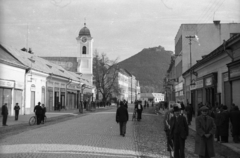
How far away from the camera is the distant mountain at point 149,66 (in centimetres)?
16112

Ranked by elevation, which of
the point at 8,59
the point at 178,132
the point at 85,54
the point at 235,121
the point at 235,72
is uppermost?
the point at 85,54

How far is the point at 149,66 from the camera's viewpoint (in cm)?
17075

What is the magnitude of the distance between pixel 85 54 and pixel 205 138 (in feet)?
254

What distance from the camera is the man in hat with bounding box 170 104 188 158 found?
873 cm

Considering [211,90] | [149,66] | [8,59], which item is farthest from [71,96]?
[149,66]

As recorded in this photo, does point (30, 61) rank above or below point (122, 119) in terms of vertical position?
above

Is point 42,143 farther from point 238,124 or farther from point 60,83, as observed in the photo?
point 60,83

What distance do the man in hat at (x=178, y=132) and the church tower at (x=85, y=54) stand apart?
249 ft

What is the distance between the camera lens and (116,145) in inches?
482

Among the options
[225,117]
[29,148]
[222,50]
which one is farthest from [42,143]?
[222,50]

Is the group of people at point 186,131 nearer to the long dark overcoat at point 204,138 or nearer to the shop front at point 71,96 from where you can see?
the long dark overcoat at point 204,138

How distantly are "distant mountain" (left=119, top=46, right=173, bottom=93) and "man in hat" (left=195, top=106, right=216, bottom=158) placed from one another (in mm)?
144165

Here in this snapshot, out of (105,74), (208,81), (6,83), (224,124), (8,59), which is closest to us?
(224,124)

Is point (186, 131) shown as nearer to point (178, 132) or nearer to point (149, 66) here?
point (178, 132)
